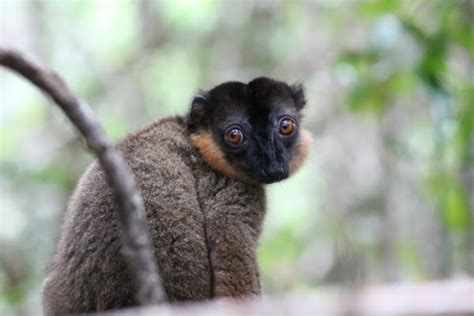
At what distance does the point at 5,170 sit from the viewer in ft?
32.4

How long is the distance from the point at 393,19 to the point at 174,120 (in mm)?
2543

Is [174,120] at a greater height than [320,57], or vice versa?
[320,57]

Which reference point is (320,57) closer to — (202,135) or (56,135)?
(56,135)

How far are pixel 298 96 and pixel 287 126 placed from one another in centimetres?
50

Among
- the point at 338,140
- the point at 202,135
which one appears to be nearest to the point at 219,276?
the point at 202,135

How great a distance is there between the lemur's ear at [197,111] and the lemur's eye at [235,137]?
0.27 meters

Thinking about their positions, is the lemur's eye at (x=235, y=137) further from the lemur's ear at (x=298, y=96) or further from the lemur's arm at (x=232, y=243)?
the lemur's ear at (x=298, y=96)

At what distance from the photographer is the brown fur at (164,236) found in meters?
4.73

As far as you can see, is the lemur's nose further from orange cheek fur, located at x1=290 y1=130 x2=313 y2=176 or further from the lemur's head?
orange cheek fur, located at x1=290 y1=130 x2=313 y2=176

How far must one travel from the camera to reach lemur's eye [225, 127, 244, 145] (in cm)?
598

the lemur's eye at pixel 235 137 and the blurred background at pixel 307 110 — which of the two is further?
the blurred background at pixel 307 110

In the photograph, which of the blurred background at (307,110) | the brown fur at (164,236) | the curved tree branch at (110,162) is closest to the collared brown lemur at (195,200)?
the brown fur at (164,236)

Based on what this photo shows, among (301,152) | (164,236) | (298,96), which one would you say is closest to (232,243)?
(164,236)

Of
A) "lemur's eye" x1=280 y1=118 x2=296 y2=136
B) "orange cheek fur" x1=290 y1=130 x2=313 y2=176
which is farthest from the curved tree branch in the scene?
"orange cheek fur" x1=290 y1=130 x2=313 y2=176
